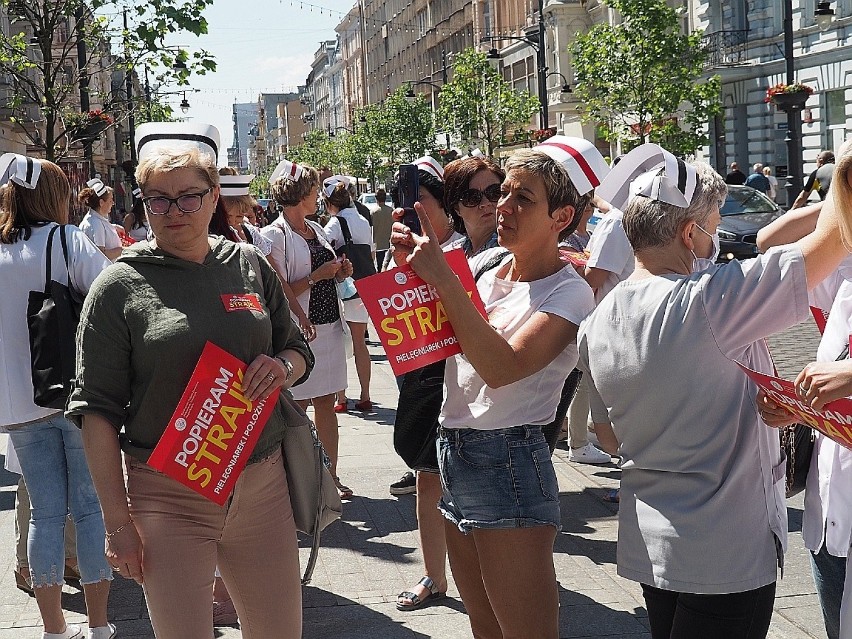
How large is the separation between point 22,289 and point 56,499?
2.81 ft

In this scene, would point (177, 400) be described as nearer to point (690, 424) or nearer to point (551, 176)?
point (551, 176)

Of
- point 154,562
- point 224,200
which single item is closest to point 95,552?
point 154,562

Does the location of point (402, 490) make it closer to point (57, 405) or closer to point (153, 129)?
point (57, 405)

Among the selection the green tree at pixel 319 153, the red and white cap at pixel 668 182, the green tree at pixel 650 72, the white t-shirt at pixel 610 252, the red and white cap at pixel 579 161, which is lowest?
the white t-shirt at pixel 610 252

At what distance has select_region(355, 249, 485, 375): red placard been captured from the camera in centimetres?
325

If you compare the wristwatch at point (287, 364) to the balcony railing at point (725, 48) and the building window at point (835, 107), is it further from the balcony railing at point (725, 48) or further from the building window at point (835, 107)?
the balcony railing at point (725, 48)

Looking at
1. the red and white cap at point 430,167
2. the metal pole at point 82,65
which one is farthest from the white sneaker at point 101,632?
the metal pole at point 82,65

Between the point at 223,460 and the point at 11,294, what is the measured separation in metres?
1.69

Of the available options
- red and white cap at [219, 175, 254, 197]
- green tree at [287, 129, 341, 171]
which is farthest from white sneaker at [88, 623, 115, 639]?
green tree at [287, 129, 341, 171]

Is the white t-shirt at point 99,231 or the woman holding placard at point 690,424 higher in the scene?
the white t-shirt at point 99,231

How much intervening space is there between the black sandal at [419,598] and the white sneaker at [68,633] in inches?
52.9

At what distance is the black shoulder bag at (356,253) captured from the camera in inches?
375

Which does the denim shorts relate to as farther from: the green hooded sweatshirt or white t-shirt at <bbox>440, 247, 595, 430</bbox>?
the green hooded sweatshirt

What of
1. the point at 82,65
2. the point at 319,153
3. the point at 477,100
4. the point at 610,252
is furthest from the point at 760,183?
the point at 319,153
